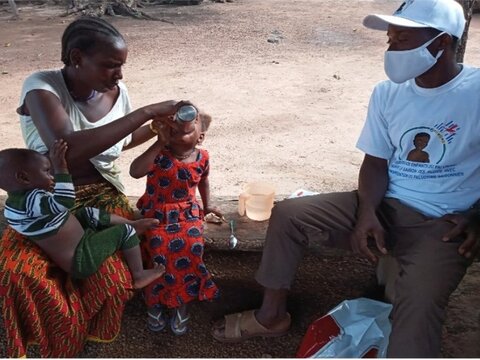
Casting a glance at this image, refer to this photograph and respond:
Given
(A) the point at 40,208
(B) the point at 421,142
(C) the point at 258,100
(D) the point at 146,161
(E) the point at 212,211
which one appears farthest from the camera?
(C) the point at 258,100

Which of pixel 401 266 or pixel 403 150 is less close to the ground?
pixel 403 150

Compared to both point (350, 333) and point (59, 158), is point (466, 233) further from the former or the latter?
point (59, 158)

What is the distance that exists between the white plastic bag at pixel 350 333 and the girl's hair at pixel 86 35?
57.4 inches

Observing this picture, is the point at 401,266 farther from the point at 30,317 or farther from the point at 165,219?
the point at 30,317

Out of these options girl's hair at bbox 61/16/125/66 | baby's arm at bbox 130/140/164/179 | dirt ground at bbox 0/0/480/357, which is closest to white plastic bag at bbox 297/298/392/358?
dirt ground at bbox 0/0/480/357

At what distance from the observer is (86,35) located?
2.27 m

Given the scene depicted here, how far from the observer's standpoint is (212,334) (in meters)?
2.58

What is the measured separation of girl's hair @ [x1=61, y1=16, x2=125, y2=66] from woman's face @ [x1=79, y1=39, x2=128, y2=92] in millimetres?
23

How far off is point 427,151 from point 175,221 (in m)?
1.10

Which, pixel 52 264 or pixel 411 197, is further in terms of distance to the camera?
pixel 411 197

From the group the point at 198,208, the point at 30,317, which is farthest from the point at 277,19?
the point at 30,317

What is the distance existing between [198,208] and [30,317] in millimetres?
839

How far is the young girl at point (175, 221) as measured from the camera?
2.41 m

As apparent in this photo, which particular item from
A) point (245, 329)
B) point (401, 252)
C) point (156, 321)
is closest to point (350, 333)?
point (401, 252)
